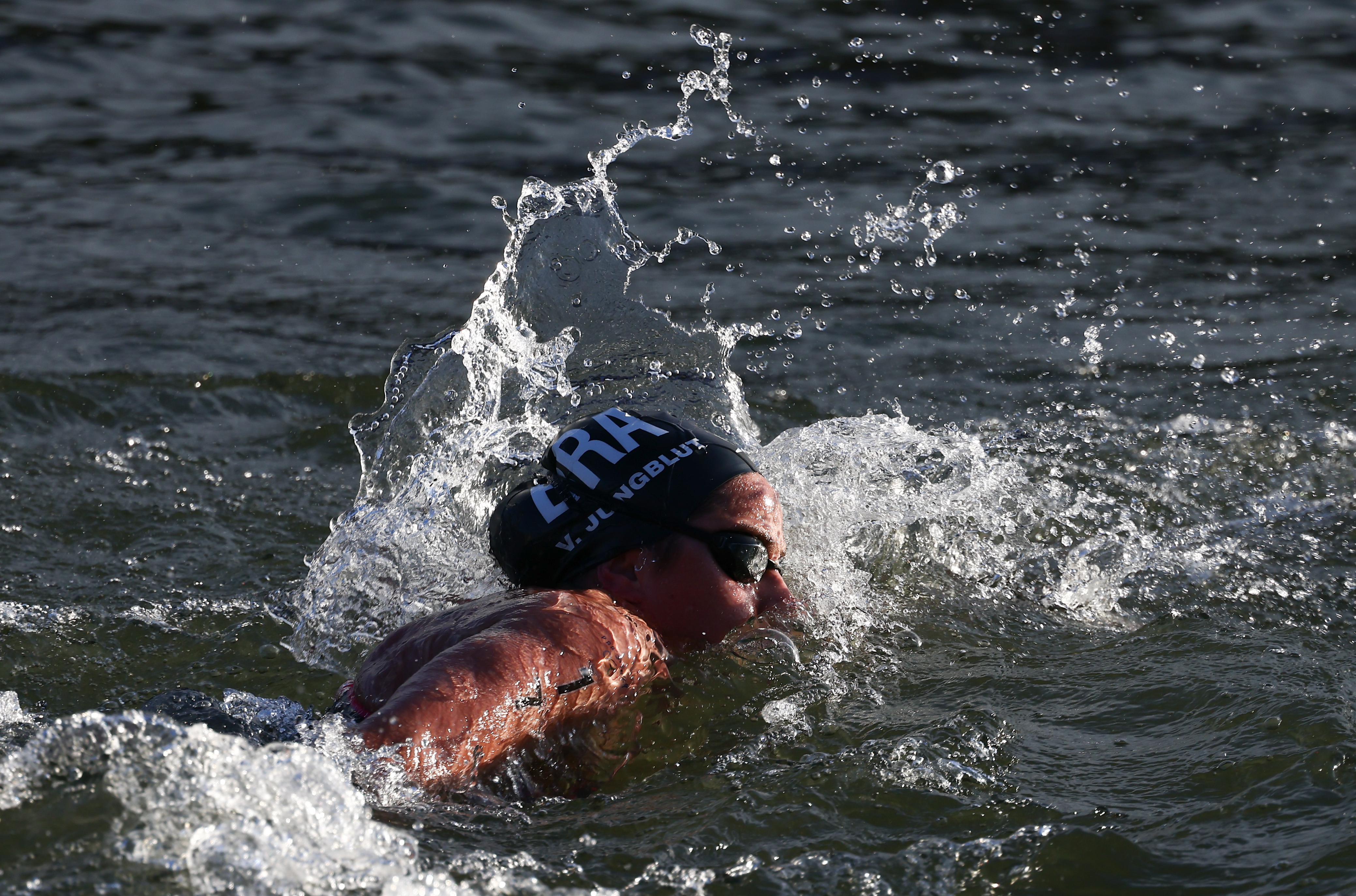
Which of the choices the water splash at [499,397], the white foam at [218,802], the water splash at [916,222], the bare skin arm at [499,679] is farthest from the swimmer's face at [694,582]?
the water splash at [916,222]

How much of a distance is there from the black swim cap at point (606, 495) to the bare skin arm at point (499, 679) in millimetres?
323

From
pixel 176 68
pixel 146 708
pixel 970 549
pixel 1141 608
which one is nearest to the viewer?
pixel 146 708

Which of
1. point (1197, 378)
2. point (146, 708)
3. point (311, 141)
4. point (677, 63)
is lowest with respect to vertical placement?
point (146, 708)

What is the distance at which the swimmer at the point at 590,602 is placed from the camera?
368cm

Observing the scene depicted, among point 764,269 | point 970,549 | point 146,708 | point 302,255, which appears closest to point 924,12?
point 764,269

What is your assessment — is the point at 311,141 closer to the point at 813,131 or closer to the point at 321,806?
the point at 813,131

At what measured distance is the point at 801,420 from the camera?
7.85 meters

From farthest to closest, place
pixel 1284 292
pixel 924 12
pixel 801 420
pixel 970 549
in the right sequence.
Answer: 1. pixel 924 12
2. pixel 1284 292
3. pixel 801 420
4. pixel 970 549

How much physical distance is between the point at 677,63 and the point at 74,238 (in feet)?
21.7

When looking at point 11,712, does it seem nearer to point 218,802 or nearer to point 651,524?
point 218,802

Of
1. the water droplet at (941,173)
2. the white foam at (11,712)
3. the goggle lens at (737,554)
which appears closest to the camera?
the white foam at (11,712)

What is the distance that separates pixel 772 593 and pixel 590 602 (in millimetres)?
734

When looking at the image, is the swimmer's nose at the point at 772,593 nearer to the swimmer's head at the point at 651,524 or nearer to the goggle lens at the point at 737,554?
the swimmer's head at the point at 651,524

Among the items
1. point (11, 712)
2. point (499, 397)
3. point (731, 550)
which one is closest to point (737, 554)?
point (731, 550)
